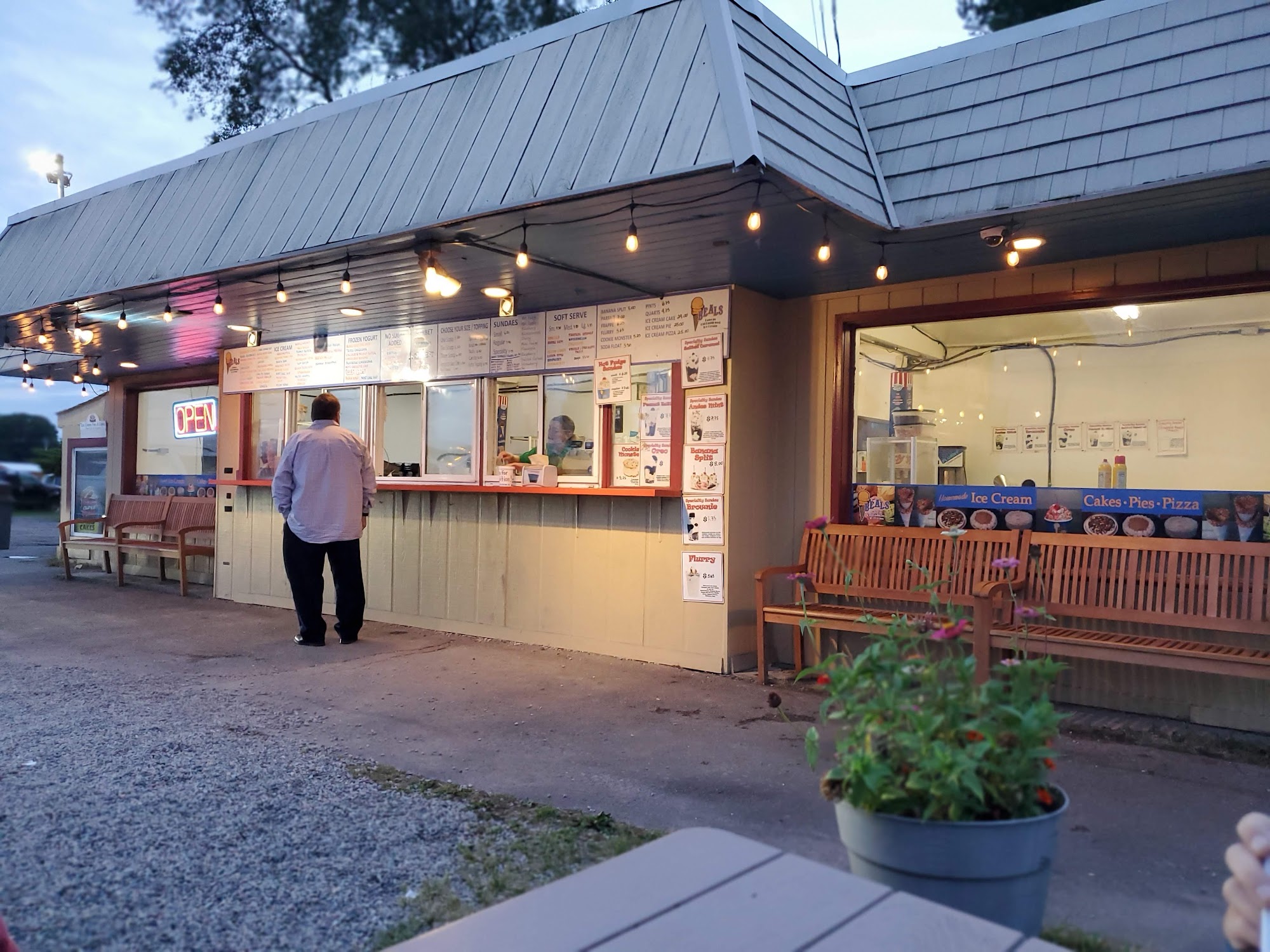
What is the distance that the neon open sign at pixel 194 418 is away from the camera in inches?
458

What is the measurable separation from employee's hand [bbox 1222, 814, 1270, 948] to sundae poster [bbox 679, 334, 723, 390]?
4986 mm

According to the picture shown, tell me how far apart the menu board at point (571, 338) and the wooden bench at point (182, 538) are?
197 inches

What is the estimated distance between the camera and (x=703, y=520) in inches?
261

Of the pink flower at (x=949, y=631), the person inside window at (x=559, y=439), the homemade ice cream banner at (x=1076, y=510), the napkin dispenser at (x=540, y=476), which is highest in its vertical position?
the person inside window at (x=559, y=439)

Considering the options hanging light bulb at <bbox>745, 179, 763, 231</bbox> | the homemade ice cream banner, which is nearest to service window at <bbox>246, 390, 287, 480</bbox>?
the homemade ice cream banner

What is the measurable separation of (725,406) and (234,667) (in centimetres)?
371

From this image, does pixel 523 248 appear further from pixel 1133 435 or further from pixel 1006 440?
pixel 1133 435

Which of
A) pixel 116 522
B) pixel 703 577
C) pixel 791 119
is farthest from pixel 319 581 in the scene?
pixel 116 522

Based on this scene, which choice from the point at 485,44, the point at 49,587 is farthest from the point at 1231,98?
the point at 485,44

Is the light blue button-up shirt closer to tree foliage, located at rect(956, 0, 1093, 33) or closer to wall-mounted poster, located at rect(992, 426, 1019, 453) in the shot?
wall-mounted poster, located at rect(992, 426, 1019, 453)

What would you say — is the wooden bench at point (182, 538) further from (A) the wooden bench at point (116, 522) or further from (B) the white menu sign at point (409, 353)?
(B) the white menu sign at point (409, 353)

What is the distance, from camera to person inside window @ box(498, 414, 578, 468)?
7.61 meters

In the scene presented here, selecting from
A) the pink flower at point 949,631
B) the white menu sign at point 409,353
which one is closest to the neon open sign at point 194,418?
the white menu sign at point 409,353

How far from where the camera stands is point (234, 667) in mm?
6539
